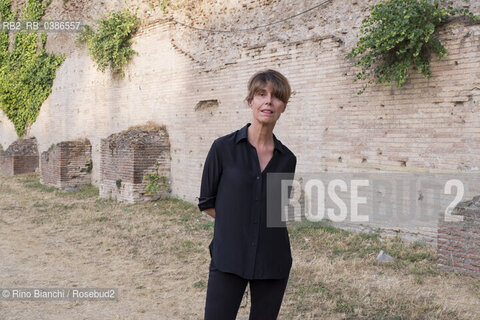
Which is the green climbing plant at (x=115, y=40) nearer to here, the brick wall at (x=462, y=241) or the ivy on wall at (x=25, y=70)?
the ivy on wall at (x=25, y=70)

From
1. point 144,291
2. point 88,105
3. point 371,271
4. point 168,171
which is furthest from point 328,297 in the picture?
point 88,105

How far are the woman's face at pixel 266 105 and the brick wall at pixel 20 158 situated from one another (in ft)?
54.3

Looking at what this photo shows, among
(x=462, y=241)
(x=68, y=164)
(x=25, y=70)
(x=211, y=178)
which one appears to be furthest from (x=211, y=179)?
(x=25, y=70)

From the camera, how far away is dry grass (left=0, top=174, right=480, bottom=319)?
3871 mm

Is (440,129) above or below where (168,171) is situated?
above

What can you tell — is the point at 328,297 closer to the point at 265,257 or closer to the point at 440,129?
the point at 265,257

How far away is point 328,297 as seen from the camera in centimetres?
410

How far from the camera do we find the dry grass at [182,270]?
387 cm

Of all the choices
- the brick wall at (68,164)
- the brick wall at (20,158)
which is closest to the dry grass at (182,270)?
the brick wall at (68,164)

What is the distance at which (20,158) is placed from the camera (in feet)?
52.8

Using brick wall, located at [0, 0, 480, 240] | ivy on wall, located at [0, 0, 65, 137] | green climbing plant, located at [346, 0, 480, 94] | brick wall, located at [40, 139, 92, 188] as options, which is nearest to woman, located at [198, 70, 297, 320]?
green climbing plant, located at [346, 0, 480, 94]

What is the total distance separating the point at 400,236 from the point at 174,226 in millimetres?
3975

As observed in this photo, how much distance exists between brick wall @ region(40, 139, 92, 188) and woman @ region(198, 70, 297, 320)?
11877 millimetres

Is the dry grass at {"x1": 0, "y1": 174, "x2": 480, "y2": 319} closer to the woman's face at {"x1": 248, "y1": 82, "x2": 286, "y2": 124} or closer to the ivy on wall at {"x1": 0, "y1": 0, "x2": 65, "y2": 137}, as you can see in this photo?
the woman's face at {"x1": 248, "y1": 82, "x2": 286, "y2": 124}
